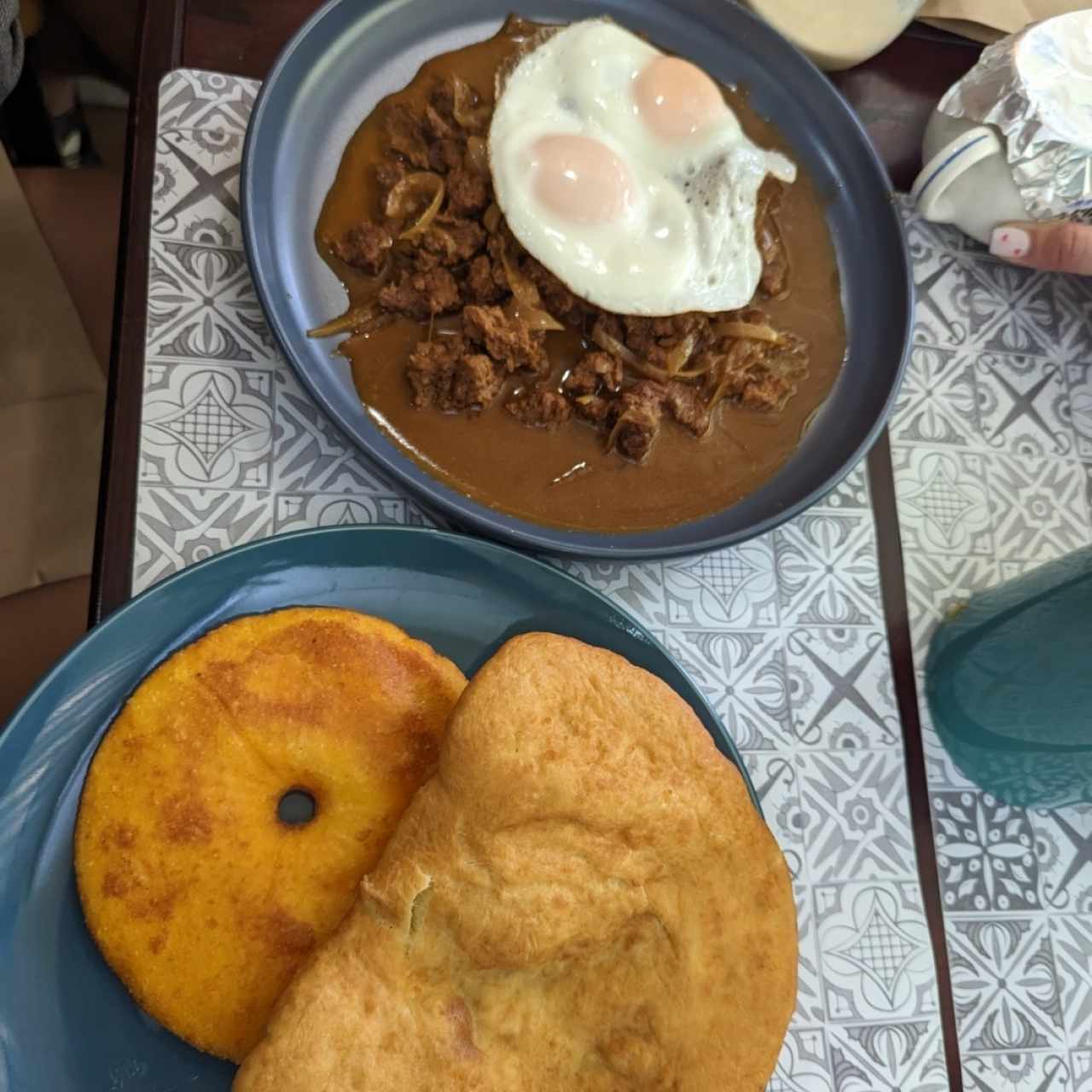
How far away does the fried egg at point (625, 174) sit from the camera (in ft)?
5.23

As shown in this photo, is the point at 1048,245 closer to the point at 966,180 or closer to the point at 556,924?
the point at 966,180

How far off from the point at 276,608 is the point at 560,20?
122 cm

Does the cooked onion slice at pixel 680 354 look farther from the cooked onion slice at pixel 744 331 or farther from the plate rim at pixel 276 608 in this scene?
the plate rim at pixel 276 608

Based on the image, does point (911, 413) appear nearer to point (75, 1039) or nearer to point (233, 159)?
point (233, 159)

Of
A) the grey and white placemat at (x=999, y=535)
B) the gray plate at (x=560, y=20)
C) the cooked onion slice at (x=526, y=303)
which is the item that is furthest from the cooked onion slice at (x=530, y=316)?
the grey and white placemat at (x=999, y=535)

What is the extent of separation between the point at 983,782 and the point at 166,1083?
1.29 m

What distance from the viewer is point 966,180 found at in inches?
69.5

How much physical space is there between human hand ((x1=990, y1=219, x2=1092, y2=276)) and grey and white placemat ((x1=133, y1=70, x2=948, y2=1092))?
720 millimetres

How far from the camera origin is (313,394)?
1.32 metres

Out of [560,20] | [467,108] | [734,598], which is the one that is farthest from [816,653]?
[560,20]

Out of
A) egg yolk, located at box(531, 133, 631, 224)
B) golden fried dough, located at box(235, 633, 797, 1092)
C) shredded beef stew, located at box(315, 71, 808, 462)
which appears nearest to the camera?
golden fried dough, located at box(235, 633, 797, 1092)

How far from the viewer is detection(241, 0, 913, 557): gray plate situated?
138cm

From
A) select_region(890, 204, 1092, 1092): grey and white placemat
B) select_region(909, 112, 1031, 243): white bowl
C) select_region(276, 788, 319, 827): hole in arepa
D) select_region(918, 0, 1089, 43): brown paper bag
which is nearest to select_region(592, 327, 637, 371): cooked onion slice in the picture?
select_region(890, 204, 1092, 1092): grey and white placemat

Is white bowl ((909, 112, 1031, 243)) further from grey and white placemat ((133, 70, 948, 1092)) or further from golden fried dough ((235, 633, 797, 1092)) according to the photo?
golden fried dough ((235, 633, 797, 1092))
